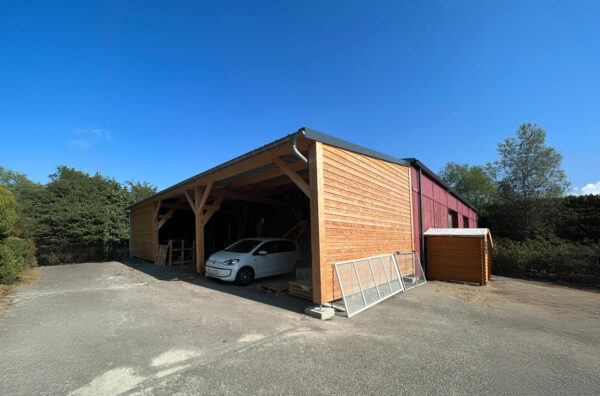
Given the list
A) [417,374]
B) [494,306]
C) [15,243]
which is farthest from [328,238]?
[15,243]

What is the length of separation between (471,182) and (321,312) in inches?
1541

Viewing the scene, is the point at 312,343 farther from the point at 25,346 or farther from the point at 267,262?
the point at 267,262

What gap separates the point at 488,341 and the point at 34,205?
62.1 ft

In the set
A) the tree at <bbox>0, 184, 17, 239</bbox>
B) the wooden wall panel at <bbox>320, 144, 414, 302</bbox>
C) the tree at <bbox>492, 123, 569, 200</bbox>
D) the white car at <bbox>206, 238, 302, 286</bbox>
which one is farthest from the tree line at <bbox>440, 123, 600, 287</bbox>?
the tree at <bbox>0, 184, 17, 239</bbox>

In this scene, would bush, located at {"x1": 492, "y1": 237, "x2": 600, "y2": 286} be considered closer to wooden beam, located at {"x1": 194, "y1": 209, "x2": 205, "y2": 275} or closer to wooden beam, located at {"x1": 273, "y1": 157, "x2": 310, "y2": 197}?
wooden beam, located at {"x1": 273, "y1": 157, "x2": 310, "y2": 197}

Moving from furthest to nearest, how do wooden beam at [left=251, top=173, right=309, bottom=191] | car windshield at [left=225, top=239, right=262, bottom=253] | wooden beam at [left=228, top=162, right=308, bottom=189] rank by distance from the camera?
wooden beam at [left=251, top=173, right=309, bottom=191] < car windshield at [left=225, top=239, right=262, bottom=253] < wooden beam at [left=228, top=162, right=308, bottom=189]

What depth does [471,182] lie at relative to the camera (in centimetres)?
3575

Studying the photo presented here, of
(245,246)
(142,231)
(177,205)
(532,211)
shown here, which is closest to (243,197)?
(245,246)

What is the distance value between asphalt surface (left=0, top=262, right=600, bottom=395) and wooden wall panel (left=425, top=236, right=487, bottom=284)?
2295 mm

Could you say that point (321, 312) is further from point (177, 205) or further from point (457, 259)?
point (177, 205)

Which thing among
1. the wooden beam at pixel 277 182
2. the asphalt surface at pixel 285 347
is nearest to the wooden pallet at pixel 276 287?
the asphalt surface at pixel 285 347

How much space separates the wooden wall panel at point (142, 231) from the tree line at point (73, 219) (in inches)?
23.3

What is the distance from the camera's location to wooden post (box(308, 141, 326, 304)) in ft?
16.7

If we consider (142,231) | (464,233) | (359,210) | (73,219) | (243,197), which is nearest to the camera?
(359,210)
